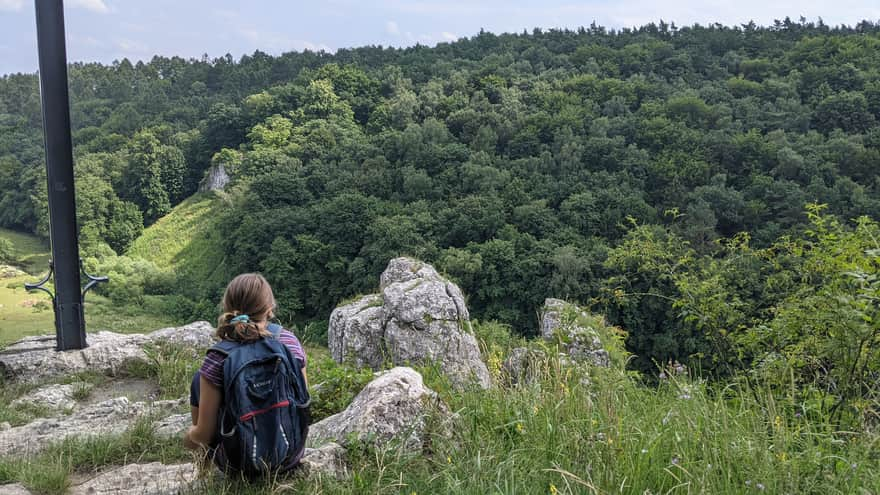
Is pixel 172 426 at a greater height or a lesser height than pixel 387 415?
lesser

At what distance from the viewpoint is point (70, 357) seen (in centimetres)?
534

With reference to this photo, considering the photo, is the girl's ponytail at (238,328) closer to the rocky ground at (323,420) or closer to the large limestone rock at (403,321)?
the rocky ground at (323,420)

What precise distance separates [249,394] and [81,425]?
232cm

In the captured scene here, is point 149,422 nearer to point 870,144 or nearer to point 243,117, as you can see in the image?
point 870,144

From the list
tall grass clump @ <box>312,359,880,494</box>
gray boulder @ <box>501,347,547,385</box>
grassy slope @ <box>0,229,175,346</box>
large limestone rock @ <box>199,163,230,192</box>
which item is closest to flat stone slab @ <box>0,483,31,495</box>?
tall grass clump @ <box>312,359,880,494</box>

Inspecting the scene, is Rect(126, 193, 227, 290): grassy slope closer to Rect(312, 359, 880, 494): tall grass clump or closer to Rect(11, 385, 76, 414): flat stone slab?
Rect(11, 385, 76, 414): flat stone slab

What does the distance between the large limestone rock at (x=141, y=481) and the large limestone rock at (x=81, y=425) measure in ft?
2.10

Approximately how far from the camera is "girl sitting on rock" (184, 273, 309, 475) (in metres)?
2.20

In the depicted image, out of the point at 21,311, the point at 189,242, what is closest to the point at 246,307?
the point at 21,311

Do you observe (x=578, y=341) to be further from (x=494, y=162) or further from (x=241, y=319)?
(x=494, y=162)

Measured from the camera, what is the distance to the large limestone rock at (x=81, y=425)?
134 inches

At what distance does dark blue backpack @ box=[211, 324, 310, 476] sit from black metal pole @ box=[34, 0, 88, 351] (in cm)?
385

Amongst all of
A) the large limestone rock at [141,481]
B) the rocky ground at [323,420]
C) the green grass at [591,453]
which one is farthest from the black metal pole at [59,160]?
the large limestone rock at [141,481]

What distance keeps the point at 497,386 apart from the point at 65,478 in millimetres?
2003
